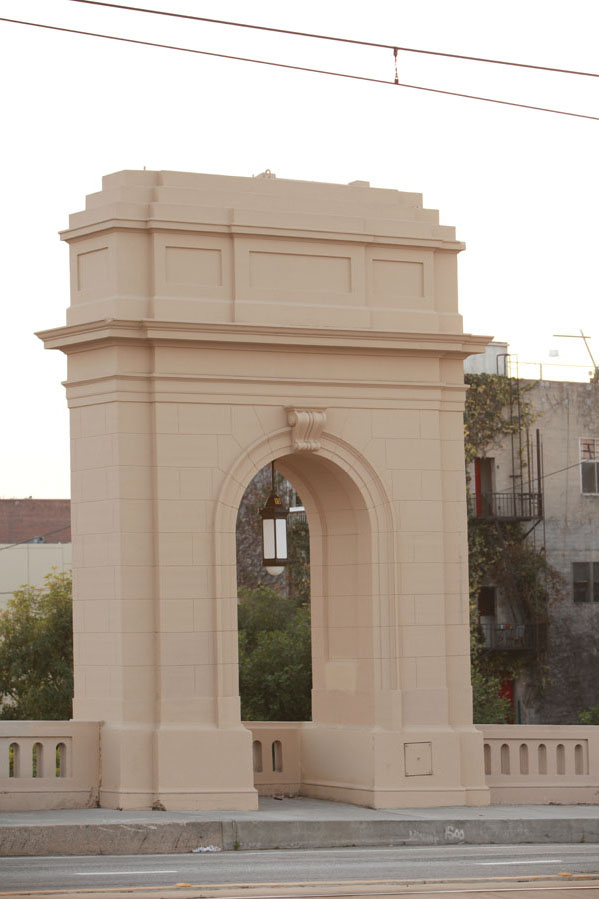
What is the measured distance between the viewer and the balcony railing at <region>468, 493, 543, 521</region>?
4162 centimetres

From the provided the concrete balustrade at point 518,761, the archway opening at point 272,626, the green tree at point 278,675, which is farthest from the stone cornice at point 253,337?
the green tree at point 278,675

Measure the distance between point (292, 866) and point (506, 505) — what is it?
28476 mm

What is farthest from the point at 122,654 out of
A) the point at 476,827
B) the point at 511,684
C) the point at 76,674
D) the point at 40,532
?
the point at 40,532

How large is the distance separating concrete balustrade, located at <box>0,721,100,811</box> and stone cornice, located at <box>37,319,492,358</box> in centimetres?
409

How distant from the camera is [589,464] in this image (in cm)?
4381

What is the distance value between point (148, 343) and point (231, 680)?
12.1 feet

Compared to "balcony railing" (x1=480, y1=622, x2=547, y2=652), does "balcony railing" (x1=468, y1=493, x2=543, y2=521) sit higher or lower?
higher

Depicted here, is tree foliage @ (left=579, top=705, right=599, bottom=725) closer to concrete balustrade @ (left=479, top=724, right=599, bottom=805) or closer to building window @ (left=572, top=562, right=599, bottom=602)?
building window @ (left=572, top=562, right=599, bottom=602)

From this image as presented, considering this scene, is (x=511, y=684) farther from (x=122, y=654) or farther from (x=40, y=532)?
(x=40, y=532)

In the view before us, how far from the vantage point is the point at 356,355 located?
58.2 feet

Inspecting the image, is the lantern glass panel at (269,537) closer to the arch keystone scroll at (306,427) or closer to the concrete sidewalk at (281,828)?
the arch keystone scroll at (306,427)

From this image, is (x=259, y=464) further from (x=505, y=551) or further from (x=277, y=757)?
(x=505, y=551)

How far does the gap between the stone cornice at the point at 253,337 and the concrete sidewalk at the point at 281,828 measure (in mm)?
4926

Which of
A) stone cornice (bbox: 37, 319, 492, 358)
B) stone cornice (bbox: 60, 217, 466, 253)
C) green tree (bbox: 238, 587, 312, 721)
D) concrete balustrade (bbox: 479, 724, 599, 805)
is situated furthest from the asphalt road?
green tree (bbox: 238, 587, 312, 721)
